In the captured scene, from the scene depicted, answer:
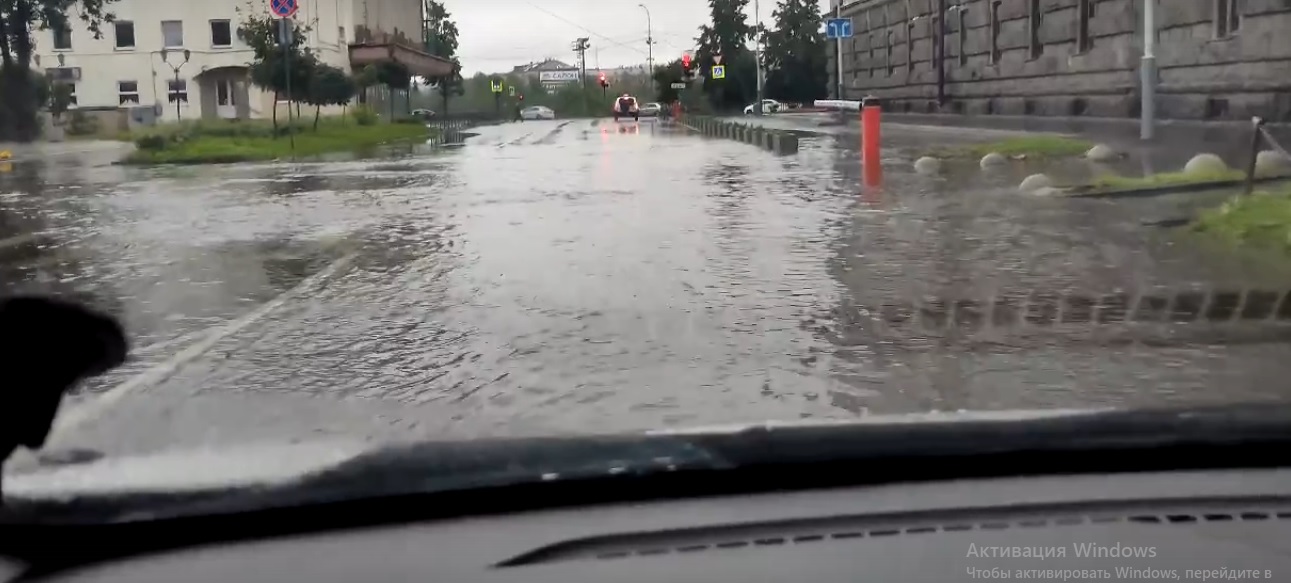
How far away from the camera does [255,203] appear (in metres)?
19.8

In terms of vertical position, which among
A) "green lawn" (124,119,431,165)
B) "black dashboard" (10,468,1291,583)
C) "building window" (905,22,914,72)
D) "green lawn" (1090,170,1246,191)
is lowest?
"green lawn" (1090,170,1246,191)

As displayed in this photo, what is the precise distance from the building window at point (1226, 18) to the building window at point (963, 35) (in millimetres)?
17571

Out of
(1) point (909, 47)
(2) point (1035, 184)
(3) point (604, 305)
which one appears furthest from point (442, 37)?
(3) point (604, 305)

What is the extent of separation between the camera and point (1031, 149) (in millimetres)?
24688

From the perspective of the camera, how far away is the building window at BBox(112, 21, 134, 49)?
2709 inches

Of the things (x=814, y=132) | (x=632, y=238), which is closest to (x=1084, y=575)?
(x=632, y=238)

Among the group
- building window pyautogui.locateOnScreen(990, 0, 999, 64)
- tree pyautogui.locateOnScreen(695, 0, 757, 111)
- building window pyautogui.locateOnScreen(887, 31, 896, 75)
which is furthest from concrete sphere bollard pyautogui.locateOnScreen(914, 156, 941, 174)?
tree pyautogui.locateOnScreen(695, 0, 757, 111)

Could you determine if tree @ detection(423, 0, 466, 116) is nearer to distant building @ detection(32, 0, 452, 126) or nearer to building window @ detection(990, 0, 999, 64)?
distant building @ detection(32, 0, 452, 126)

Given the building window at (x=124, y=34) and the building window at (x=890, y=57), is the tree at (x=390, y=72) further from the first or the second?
the building window at (x=890, y=57)

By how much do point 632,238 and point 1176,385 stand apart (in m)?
7.50

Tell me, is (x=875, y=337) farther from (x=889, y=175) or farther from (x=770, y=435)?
(x=889, y=175)

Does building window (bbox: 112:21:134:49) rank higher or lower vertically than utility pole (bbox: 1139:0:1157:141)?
higher

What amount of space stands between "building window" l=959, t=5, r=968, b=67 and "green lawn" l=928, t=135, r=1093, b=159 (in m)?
19.9

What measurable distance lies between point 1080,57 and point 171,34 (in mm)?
47642
